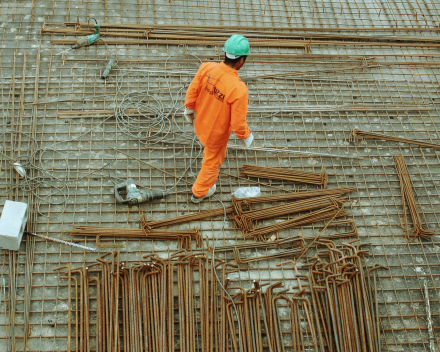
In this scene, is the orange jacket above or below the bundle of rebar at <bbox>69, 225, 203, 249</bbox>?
above

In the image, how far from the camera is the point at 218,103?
3.54 meters

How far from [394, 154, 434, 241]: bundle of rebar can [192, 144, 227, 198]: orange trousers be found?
2.19m

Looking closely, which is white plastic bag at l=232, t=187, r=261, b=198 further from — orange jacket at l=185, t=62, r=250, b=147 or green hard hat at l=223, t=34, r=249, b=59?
green hard hat at l=223, t=34, r=249, b=59

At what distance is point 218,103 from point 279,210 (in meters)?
1.40

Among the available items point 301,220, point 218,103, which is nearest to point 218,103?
point 218,103

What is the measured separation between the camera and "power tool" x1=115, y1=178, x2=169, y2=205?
4055mm

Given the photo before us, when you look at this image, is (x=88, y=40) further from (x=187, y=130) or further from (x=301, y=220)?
(x=301, y=220)

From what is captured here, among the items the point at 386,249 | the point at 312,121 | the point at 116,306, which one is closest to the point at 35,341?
the point at 116,306

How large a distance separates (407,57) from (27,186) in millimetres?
5571

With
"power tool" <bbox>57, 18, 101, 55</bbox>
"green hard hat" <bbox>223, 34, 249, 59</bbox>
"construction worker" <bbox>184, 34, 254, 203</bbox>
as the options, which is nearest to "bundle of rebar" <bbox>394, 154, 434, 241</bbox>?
"construction worker" <bbox>184, 34, 254, 203</bbox>

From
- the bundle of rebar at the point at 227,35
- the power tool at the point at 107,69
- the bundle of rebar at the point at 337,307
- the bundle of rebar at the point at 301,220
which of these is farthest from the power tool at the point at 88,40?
the bundle of rebar at the point at 337,307

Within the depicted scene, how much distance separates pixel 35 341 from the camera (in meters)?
3.42

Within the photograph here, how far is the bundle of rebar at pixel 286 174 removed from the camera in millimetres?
4449

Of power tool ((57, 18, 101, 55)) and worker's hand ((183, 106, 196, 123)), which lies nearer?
worker's hand ((183, 106, 196, 123))
